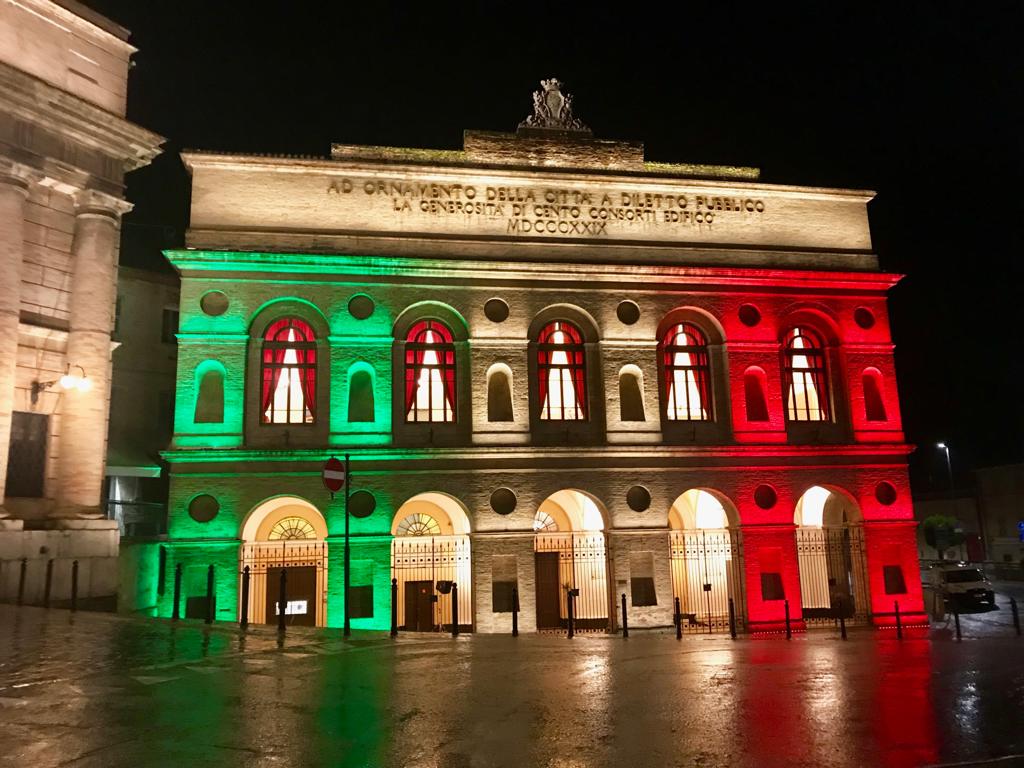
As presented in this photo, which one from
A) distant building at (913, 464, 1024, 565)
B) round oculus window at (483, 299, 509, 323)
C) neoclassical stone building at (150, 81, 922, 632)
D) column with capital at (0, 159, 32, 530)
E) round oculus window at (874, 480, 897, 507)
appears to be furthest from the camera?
distant building at (913, 464, 1024, 565)

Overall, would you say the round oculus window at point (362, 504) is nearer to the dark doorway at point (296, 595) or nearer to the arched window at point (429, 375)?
the dark doorway at point (296, 595)

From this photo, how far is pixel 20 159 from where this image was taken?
58.7 feet

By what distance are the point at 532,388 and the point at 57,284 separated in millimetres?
12484

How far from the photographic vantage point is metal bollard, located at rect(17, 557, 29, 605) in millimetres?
15812

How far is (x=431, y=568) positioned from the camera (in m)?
23.7

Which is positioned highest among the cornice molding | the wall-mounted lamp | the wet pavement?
the cornice molding

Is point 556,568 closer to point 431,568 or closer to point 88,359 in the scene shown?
point 431,568

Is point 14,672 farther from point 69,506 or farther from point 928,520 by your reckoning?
point 928,520

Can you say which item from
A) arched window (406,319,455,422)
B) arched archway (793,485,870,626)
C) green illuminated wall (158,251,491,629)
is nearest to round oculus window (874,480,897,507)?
arched archway (793,485,870,626)

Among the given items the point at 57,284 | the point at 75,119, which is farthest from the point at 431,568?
the point at 75,119

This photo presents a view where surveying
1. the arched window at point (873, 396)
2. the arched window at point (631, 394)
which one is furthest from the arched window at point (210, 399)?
the arched window at point (873, 396)

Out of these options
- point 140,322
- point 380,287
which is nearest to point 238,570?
point 380,287

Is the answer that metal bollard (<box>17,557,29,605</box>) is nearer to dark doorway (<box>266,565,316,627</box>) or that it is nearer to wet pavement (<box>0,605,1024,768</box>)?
wet pavement (<box>0,605,1024,768</box>)

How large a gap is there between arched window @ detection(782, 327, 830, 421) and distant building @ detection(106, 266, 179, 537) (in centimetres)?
2026
